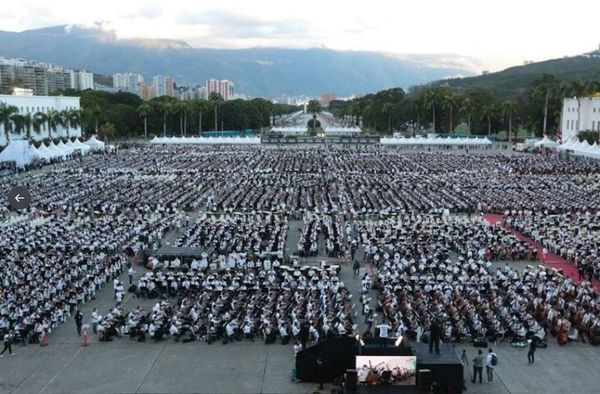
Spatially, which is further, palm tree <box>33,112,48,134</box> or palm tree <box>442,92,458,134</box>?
palm tree <box>442,92,458,134</box>

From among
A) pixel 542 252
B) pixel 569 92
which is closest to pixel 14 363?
pixel 542 252

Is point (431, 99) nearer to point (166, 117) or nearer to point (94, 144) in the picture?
point (166, 117)

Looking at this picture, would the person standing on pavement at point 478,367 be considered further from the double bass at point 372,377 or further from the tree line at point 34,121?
the tree line at point 34,121

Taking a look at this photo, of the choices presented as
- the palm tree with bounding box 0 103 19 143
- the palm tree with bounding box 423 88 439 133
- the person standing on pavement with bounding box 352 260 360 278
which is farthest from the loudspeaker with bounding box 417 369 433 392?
the palm tree with bounding box 423 88 439 133

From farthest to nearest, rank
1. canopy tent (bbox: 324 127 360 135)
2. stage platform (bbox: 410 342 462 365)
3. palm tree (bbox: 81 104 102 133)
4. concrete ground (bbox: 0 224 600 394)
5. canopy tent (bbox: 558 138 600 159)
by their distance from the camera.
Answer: canopy tent (bbox: 324 127 360 135)
palm tree (bbox: 81 104 102 133)
canopy tent (bbox: 558 138 600 159)
concrete ground (bbox: 0 224 600 394)
stage platform (bbox: 410 342 462 365)

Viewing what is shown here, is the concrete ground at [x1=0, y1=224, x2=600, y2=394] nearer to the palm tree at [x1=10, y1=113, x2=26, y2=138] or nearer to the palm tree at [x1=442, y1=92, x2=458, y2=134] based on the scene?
the palm tree at [x1=10, y1=113, x2=26, y2=138]

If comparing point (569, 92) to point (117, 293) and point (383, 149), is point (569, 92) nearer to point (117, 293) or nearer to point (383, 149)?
point (383, 149)

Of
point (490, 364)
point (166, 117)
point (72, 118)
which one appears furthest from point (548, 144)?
point (490, 364)
